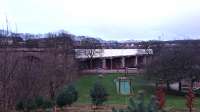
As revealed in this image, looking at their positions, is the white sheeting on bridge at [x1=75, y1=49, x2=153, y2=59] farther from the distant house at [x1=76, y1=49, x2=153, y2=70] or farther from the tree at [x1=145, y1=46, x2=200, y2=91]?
the tree at [x1=145, y1=46, x2=200, y2=91]

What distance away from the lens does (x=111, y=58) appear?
90062 millimetres

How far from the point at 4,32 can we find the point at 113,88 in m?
34.0

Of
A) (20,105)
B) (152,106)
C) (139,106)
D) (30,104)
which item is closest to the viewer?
(139,106)

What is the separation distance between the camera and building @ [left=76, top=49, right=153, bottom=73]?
73562mm

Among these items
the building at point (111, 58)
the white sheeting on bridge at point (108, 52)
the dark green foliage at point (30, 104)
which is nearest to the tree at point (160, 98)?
the dark green foliage at point (30, 104)

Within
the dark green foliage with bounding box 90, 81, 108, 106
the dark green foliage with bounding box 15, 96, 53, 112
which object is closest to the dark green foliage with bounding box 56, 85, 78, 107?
the dark green foliage with bounding box 90, 81, 108, 106

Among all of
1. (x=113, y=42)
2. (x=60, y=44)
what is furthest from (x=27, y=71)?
(x=113, y=42)

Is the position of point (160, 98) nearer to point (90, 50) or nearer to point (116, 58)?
point (90, 50)

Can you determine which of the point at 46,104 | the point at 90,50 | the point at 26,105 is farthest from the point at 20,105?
the point at 90,50

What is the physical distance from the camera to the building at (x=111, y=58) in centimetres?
7356

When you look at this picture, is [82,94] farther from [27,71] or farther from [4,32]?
[4,32]

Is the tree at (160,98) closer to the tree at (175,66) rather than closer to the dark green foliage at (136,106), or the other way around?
the dark green foliage at (136,106)

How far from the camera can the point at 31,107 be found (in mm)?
24156

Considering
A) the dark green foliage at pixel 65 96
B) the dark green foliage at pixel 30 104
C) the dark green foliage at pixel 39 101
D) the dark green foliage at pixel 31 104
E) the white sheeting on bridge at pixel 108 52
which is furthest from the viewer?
the white sheeting on bridge at pixel 108 52
